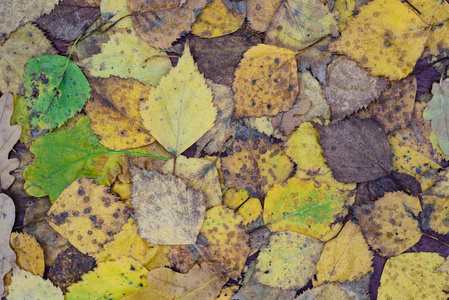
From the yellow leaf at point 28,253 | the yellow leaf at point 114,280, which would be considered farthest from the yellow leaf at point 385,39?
the yellow leaf at point 28,253

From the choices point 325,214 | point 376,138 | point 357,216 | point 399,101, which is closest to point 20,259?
point 325,214

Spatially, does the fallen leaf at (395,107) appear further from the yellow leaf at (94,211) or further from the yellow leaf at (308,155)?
the yellow leaf at (94,211)

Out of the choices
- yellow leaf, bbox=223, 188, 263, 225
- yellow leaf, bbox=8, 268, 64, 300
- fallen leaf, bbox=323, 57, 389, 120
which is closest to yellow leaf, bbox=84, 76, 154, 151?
yellow leaf, bbox=223, 188, 263, 225

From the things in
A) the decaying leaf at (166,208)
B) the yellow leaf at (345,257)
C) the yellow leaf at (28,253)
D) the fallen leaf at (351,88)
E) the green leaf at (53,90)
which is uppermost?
the green leaf at (53,90)

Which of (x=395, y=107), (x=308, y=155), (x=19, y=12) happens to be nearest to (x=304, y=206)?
(x=308, y=155)

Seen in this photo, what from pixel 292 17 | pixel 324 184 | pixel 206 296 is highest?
pixel 292 17

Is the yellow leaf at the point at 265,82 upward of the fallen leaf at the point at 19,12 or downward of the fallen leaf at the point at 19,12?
downward

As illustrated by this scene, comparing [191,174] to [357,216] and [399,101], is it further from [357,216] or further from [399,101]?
[399,101]
